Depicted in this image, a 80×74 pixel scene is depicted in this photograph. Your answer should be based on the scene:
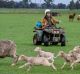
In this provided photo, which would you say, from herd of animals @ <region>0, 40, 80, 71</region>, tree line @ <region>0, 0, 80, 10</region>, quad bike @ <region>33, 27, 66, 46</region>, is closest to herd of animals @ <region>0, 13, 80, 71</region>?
herd of animals @ <region>0, 40, 80, 71</region>

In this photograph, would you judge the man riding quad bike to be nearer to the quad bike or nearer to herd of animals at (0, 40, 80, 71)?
the quad bike

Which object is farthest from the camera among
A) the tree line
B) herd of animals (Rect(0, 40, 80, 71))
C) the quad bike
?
the tree line

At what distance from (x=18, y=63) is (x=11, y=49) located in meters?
0.56

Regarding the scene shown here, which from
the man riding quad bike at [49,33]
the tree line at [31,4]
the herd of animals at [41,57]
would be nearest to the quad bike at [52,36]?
the man riding quad bike at [49,33]

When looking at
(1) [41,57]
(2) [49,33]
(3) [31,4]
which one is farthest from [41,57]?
(3) [31,4]

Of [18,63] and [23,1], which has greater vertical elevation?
[18,63]

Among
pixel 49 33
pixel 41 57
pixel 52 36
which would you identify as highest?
pixel 41 57

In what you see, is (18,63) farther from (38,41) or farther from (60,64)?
(38,41)

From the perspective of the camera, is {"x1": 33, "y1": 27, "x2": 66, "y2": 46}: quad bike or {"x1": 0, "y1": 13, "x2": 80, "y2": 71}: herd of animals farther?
{"x1": 33, "y1": 27, "x2": 66, "y2": 46}: quad bike

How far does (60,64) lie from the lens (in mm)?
15102

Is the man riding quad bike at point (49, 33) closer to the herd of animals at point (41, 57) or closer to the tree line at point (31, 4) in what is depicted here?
the herd of animals at point (41, 57)

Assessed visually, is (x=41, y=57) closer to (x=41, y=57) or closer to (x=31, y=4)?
(x=41, y=57)

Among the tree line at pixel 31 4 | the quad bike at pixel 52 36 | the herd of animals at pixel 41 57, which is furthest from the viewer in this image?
the tree line at pixel 31 4

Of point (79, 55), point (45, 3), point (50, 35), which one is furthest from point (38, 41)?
point (45, 3)
